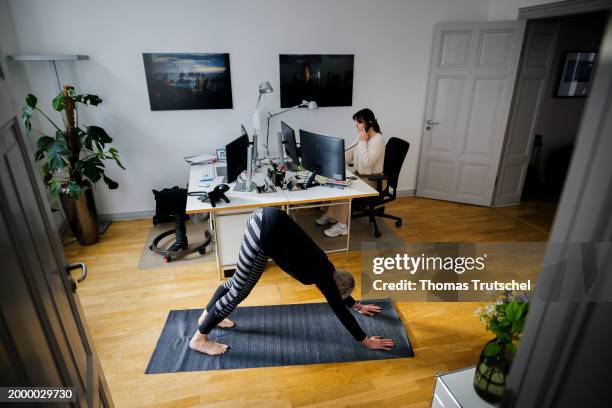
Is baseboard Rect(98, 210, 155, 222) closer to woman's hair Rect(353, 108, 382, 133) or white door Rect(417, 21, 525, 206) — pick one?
woman's hair Rect(353, 108, 382, 133)

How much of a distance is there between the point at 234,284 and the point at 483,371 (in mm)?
1371

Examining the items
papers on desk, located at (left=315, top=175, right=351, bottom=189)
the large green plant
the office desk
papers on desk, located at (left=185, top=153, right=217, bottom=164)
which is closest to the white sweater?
papers on desk, located at (left=315, top=175, right=351, bottom=189)

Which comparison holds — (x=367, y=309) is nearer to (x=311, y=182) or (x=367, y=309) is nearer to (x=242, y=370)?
(x=242, y=370)

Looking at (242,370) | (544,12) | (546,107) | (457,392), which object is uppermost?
(544,12)

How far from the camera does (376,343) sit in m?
2.30

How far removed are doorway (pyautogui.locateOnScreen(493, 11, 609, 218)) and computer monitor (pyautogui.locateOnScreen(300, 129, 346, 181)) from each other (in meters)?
2.68

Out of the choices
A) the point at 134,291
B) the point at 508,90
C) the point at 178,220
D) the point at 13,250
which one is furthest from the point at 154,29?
the point at 508,90

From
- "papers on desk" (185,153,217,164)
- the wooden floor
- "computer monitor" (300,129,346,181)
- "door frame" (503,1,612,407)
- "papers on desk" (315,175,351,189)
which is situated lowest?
the wooden floor

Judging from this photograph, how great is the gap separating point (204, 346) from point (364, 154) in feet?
7.79

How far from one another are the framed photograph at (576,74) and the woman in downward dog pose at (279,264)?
16.0 feet

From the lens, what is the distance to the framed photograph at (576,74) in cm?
479

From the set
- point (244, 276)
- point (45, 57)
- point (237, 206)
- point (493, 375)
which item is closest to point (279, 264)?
point (244, 276)

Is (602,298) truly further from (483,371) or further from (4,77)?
(4,77)

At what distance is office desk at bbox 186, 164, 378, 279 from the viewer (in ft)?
9.41
